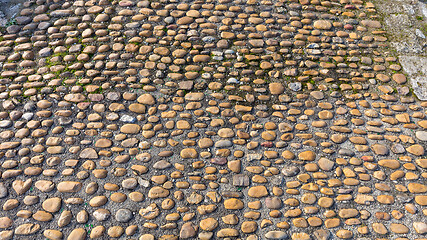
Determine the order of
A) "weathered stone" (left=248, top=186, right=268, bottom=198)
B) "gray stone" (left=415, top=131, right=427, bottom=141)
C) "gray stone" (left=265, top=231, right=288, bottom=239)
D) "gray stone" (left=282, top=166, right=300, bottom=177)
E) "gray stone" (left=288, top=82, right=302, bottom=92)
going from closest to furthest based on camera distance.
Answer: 1. "gray stone" (left=265, top=231, right=288, bottom=239)
2. "weathered stone" (left=248, top=186, right=268, bottom=198)
3. "gray stone" (left=282, top=166, right=300, bottom=177)
4. "gray stone" (left=415, top=131, right=427, bottom=141)
5. "gray stone" (left=288, top=82, right=302, bottom=92)

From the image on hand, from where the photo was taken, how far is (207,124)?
345cm

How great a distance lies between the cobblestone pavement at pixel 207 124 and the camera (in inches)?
114

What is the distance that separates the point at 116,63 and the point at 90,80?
0.35 m

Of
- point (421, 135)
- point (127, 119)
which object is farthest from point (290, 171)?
point (127, 119)

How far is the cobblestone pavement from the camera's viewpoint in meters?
2.89

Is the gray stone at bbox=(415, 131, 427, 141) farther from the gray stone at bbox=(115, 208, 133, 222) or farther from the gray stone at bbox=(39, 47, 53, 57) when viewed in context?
the gray stone at bbox=(39, 47, 53, 57)

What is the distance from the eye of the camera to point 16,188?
3.00 meters

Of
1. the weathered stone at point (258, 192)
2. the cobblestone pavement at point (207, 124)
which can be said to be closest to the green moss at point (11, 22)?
Answer: the cobblestone pavement at point (207, 124)

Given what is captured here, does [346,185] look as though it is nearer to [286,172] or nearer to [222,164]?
[286,172]

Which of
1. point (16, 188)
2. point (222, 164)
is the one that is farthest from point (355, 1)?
point (16, 188)

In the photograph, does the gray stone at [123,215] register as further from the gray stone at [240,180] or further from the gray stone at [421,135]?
the gray stone at [421,135]

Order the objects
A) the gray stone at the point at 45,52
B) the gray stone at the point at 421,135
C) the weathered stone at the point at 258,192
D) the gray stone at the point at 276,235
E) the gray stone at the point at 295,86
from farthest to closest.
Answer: the gray stone at the point at 45,52
the gray stone at the point at 295,86
the gray stone at the point at 421,135
the weathered stone at the point at 258,192
the gray stone at the point at 276,235

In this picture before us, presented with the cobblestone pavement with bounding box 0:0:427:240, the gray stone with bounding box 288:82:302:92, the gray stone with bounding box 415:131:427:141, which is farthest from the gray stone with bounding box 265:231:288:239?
the gray stone with bounding box 415:131:427:141

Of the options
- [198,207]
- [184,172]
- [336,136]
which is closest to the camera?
[198,207]
